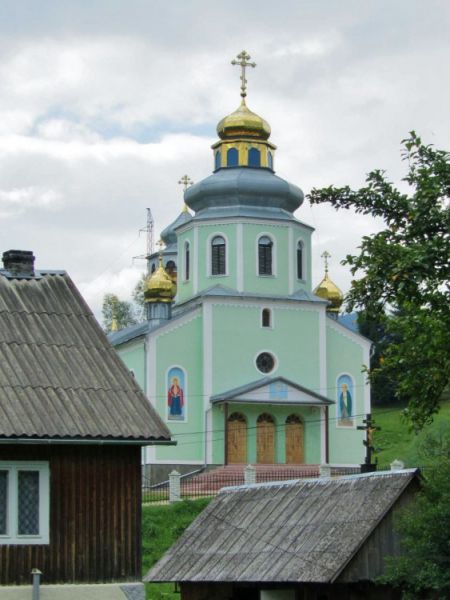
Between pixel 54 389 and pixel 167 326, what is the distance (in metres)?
31.9

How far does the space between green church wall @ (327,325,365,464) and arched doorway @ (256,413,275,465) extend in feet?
7.66

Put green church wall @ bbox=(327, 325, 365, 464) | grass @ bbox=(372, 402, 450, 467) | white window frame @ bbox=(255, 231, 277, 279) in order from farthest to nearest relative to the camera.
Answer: grass @ bbox=(372, 402, 450, 467) → white window frame @ bbox=(255, 231, 277, 279) → green church wall @ bbox=(327, 325, 365, 464)

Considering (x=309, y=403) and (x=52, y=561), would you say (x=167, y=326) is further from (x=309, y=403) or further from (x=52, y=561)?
(x=52, y=561)

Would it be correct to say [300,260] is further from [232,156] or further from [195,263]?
[232,156]

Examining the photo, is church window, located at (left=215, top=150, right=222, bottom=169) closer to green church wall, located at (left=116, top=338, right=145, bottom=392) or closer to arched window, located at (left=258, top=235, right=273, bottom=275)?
arched window, located at (left=258, top=235, right=273, bottom=275)

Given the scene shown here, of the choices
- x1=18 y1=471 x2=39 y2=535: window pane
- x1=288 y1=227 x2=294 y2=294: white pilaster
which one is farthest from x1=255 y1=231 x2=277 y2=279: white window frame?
x1=18 y1=471 x2=39 y2=535: window pane

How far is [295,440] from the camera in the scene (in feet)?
161

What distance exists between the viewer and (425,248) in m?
16.1

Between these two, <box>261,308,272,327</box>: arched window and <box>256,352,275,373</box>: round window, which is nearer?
<box>256,352,275,373</box>: round window

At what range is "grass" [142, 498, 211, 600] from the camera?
3241cm

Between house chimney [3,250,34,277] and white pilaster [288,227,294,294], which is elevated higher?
white pilaster [288,227,294,294]

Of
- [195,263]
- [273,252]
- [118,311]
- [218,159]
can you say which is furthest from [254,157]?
[118,311]

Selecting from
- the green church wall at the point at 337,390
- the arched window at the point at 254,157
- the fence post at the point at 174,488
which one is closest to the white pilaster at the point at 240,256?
the arched window at the point at 254,157

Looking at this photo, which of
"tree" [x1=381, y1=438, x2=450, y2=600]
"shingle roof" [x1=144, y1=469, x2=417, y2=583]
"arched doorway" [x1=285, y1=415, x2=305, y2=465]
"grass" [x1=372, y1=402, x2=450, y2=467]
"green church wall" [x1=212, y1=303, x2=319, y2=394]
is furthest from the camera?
"grass" [x1=372, y1=402, x2=450, y2=467]
